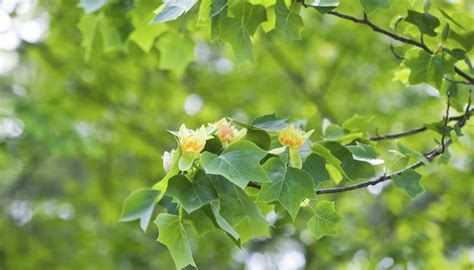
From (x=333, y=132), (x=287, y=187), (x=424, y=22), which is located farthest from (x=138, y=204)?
(x=424, y=22)

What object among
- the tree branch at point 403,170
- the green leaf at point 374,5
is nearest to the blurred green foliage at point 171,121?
the tree branch at point 403,170

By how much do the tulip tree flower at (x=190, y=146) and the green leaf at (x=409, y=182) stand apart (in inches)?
21.3

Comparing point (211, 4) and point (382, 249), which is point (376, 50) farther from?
point (211, 4)

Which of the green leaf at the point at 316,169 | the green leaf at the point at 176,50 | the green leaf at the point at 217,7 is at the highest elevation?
the green leaf at the point at 217,7

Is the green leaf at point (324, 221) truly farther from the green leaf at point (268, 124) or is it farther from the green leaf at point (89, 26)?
the green leaf at point (89, 26)

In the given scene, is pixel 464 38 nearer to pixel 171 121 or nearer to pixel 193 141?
pixel 193 141

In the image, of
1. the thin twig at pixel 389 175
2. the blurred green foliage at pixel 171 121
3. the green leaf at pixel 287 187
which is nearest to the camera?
the green leaf at pixel 287 187

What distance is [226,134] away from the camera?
5.16ft

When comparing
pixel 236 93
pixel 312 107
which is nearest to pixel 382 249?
pixel 312 107

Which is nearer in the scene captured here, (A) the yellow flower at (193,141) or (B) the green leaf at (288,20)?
(A) the yellow flower at (193,141)

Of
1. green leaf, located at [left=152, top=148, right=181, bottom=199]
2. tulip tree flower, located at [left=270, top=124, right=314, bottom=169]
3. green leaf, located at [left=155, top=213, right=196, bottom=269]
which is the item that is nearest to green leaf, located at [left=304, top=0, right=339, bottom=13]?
tulip tree flower, located at [left=270, top=124, right=314, bottom=169]

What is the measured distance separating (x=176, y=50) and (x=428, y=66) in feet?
3.47

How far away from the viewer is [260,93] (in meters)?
5.90

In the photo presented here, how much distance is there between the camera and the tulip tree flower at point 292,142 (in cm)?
161
